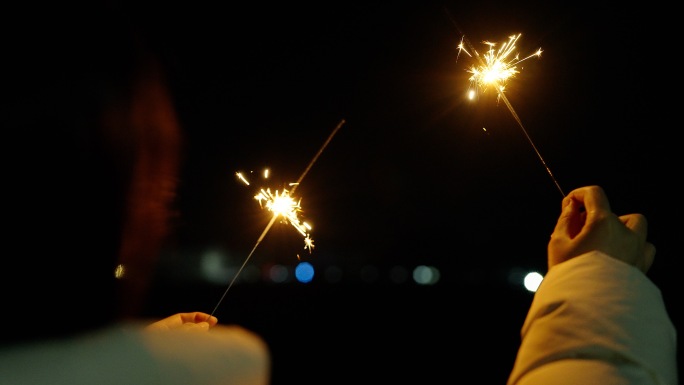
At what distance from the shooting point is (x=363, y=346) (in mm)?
4406

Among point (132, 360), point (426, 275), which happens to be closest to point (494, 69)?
point (132, 360)

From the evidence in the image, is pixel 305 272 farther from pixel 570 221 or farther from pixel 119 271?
pixel 119 271

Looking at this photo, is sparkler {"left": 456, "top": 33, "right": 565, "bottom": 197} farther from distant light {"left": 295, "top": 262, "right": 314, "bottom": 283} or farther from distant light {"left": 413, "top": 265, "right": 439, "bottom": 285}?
distant light {"left": 295, "top": 262, "right": 314, "bottom": 283}

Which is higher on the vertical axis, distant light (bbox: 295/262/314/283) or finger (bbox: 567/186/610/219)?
distant light (bbox: 295/262/314/283)

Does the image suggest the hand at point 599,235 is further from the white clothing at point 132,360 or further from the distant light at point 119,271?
the distant light at point 119,271

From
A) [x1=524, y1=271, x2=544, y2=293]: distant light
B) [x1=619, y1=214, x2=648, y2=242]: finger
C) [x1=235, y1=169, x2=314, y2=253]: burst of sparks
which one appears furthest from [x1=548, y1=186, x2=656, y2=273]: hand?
[x1=524, y1=271, x2=544, y2=293]: distant light

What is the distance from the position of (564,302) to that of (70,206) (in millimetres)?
895

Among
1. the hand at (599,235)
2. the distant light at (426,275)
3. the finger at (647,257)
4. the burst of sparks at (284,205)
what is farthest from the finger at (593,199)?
the distant light at (426,275)

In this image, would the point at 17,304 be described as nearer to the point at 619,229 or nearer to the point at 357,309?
the point at 619,229

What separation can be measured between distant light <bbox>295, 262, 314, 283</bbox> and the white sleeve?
217 inches

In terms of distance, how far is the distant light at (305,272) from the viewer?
6643 millimetres

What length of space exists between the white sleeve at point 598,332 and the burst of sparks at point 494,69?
1.18m

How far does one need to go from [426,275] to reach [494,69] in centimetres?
495

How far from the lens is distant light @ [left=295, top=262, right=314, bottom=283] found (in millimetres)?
6643
